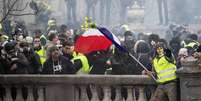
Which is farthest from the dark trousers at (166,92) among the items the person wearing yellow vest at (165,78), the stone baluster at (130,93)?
the stone baluster at (130,93)

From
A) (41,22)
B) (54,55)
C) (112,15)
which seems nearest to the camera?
(54,55)

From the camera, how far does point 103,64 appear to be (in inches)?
503

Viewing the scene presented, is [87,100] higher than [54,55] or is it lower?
lower

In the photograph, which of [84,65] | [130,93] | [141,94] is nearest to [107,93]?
[130,93]

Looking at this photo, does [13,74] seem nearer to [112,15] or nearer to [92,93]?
[92,93]

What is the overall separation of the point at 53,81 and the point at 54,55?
73 cm

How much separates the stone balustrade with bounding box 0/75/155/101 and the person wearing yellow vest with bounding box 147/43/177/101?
236mm

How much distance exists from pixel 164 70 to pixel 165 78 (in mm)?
158

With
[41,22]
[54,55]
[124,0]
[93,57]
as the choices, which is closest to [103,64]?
[93,57]

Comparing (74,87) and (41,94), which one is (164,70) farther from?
(41,94)

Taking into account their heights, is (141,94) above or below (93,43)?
below

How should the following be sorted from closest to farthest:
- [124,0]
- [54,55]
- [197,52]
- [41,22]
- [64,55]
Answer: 1. [197,52]
2. [54,55]
3. [64,55]
4. [41,22]
5. [124,0]

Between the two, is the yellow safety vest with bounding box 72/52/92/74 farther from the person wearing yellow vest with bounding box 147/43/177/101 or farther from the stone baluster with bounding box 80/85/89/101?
the person wearing yellow vest with bounding box 147/43/177/101

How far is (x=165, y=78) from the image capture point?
432 inches
